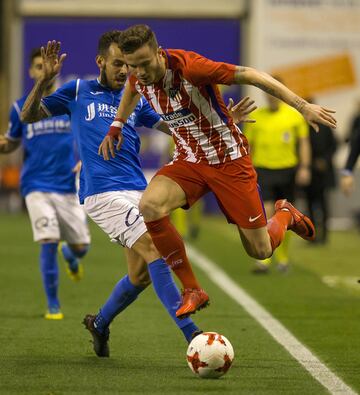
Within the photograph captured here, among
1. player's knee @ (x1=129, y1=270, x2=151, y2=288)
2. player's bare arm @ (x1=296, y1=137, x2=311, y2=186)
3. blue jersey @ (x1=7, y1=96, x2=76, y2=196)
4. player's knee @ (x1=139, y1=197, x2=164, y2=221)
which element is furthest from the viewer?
player's bare arm @ (x1=296, y1=137, x2=311, y2=186)

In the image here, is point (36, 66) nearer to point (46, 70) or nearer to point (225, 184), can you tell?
point (46, 70)

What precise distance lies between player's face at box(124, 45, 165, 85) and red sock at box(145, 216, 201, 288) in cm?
87

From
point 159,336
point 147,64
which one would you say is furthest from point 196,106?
point 159,336

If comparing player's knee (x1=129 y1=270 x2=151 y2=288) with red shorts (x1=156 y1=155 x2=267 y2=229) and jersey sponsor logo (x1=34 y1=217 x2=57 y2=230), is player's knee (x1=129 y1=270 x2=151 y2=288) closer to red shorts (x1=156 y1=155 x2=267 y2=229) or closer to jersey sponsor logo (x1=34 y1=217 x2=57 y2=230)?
red shorts (x1=156 y1=155 x2=267 y2=229)

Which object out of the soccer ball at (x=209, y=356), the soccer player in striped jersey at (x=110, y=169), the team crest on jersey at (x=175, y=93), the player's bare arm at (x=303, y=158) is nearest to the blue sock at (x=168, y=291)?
the soccer player in striped jersey at (x=110, y=169)

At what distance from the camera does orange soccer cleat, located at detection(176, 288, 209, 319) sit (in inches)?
302

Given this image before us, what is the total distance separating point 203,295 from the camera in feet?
25.4

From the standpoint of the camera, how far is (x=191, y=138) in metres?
8.12

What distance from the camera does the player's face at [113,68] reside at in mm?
8516

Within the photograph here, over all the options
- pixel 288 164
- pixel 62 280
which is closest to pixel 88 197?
pixel 62 280

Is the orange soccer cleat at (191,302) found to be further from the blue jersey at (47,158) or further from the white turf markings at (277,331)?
the blue jersey at (47,158)

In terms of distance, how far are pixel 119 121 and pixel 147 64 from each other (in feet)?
2.48

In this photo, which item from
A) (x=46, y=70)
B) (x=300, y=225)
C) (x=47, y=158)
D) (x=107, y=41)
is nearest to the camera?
(x=46, y=70)

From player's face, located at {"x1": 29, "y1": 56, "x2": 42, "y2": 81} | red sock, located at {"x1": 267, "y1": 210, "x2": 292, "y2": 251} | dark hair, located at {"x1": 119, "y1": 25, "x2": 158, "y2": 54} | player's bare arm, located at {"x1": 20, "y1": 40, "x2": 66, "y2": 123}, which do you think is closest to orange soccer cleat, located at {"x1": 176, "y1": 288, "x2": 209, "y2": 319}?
red sock, located at {"x1": 267, "y1": 210, "x2": 292, "y2": 251}
